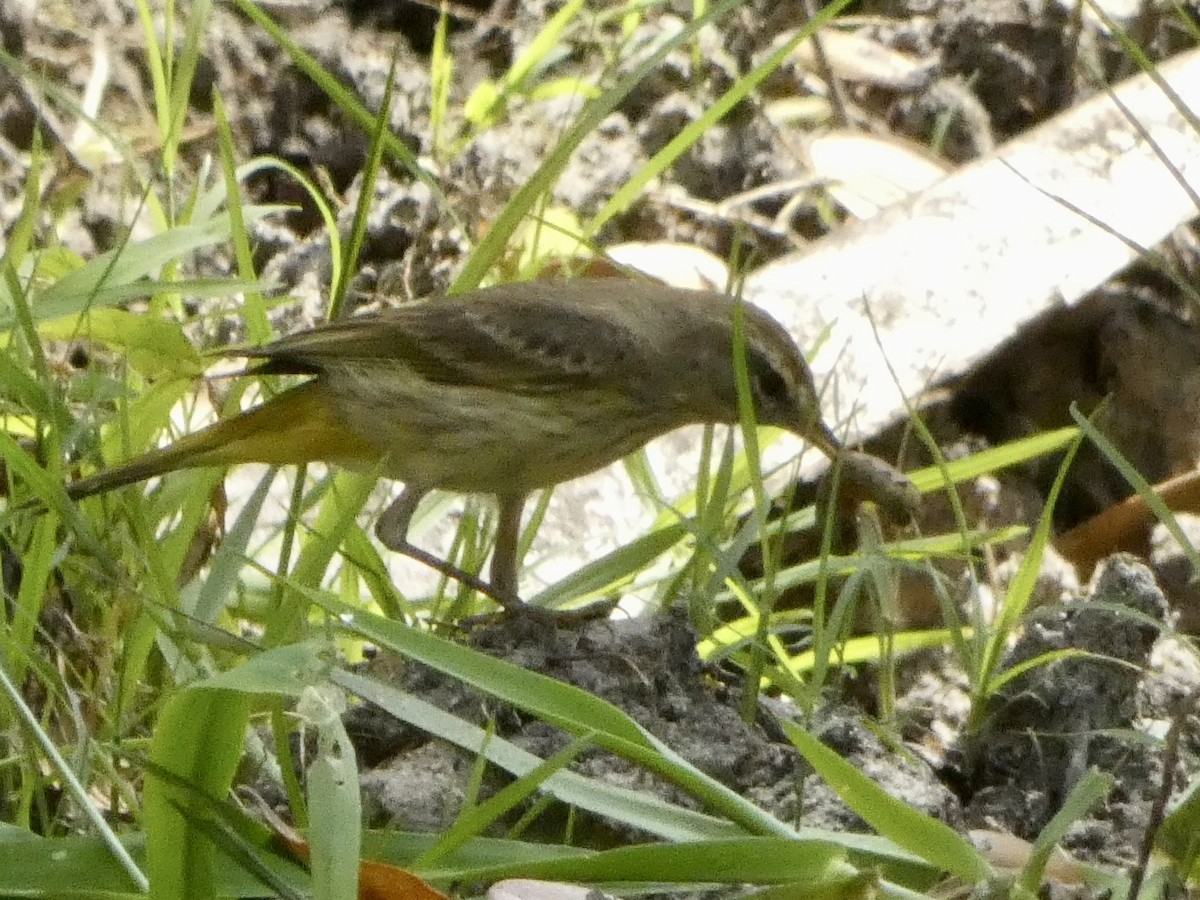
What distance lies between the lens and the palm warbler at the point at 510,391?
13.7 feet

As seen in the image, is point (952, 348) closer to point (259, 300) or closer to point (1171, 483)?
point (1171, 483)

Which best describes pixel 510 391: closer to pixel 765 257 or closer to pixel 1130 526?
pixel 1130 526

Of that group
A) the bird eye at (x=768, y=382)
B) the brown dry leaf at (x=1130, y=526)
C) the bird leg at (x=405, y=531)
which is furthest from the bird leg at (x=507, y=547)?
the brown dry leaf at (x=1130, y=526)

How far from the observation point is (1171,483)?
4.75 meters

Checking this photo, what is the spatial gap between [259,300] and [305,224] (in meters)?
1.87

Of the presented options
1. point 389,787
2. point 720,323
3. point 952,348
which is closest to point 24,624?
point 389,787

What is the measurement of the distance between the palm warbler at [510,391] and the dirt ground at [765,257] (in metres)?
0.57

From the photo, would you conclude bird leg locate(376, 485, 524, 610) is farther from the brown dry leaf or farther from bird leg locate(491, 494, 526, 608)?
the brown dry leaf

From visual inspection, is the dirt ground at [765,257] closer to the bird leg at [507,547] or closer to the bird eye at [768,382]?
the bird leg at [507,547]

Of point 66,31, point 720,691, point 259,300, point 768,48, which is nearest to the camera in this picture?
point 720,691

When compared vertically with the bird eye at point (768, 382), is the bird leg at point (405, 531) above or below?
below

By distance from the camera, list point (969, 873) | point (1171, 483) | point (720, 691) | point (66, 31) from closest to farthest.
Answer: point (969, 873) → point (720, 691) → point (1171, 483) → point (66, 31)

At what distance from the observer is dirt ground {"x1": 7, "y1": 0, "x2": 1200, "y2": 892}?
10.8ft

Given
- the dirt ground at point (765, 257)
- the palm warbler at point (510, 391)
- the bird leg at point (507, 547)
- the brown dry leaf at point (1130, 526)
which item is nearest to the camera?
the dirt ground at point (765, 257)
